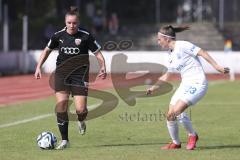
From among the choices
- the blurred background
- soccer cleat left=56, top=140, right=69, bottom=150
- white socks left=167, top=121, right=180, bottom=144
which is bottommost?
the blurred background

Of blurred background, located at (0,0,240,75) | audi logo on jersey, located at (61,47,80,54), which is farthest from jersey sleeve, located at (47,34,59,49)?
blurred background, located at (0,0,240,75)

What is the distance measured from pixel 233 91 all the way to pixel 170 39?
1461cm

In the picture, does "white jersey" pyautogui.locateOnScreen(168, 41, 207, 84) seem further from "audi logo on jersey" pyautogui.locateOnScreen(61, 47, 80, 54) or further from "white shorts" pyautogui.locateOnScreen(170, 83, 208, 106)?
"audi logo on jersey" pyautogui.locateOnScreen(61, 47, 80, 54)

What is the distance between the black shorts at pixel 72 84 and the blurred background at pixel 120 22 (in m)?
26.8

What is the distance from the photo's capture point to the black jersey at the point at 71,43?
11836 millimetres

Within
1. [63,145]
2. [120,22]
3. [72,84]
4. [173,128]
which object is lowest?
[120,22]

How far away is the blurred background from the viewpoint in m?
42.7

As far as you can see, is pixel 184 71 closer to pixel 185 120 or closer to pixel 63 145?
pixel 185 120

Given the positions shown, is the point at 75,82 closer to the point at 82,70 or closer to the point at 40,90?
the point at 82,70

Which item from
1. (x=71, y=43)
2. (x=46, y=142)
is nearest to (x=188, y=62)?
(x=71, y=43)

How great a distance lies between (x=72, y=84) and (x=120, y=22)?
44165mm

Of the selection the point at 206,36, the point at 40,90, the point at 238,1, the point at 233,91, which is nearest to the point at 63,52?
the point at 233,91

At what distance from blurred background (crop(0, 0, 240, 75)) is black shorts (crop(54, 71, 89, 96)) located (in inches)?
1054

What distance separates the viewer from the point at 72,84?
12016mm
